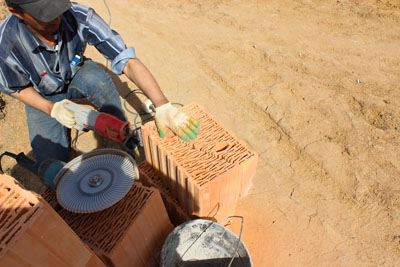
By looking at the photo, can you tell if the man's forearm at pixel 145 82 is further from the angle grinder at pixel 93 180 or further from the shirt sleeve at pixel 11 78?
the shirt sleeve at pixel 11 78

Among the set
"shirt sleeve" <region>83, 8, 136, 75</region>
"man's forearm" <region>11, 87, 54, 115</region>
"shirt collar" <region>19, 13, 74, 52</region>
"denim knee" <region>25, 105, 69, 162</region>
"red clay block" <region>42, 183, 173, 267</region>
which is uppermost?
"shirt collar" <region>19, 13, 74, 52</region>

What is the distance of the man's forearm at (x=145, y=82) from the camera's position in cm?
255

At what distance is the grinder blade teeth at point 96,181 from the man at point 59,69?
17.7 inches

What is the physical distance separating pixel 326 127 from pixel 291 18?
3466mm

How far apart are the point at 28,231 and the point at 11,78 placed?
2107 millimetres

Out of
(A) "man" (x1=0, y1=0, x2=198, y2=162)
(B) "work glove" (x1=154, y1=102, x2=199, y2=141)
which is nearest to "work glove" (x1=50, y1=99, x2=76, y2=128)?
(A) "man" (x1=0, y1=0, x2=198, y2=162)

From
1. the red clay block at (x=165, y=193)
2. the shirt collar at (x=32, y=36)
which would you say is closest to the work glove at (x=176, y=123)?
the red clay block at (x=165, y=193)

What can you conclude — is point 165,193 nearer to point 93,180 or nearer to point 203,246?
point 203,246

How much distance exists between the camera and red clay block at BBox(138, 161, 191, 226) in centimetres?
231

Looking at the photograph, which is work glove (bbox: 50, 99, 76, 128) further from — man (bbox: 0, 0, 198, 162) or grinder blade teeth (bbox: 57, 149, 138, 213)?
grinder blade teeth (bbox: 57, 149, 138, 213)

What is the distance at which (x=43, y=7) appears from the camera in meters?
2.06

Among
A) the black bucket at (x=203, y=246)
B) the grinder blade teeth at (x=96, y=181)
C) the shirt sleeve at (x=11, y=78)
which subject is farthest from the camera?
the shirt sleeve at (x=11, y=78)

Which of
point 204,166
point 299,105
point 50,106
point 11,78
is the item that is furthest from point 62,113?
point 299,105

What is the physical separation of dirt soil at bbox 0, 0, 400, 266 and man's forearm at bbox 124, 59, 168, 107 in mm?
1405
